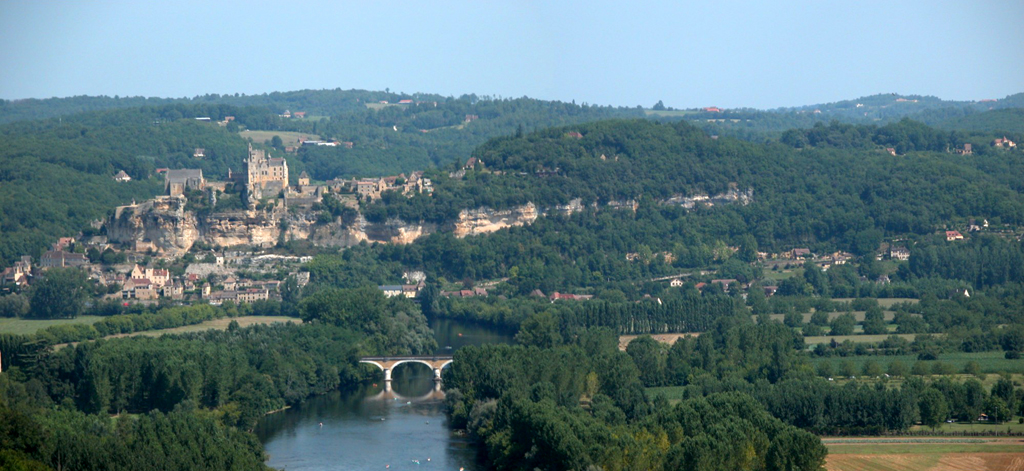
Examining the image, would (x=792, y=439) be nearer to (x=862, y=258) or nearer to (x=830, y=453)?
(x=830, y=453)

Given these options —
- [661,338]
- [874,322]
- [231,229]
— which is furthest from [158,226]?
[874,322]

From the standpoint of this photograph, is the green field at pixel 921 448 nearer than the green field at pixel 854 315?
Yes

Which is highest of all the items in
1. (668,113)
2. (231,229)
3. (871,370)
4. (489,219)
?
(668,113)

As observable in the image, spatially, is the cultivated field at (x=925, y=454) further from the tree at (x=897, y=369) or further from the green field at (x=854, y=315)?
the green field at (x=854, y=315)

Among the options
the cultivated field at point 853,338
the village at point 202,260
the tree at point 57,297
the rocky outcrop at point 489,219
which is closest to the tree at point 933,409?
the cultivated field at point 853,338

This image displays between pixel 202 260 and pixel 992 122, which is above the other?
pixel 992 122

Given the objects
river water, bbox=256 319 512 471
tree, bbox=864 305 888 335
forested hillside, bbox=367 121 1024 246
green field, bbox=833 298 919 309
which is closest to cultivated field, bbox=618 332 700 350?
tree, bbox=864 305 888 335

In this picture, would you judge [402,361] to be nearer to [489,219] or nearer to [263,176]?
[489,219]
